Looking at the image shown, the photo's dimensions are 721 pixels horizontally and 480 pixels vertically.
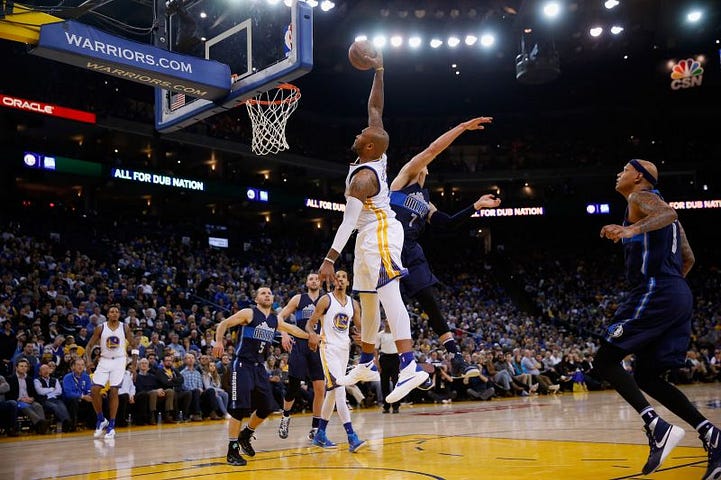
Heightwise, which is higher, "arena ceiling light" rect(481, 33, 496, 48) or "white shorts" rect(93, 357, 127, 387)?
"arena ceiling light" rect(481, 33, 496, 48)

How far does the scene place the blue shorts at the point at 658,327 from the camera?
4.85 m

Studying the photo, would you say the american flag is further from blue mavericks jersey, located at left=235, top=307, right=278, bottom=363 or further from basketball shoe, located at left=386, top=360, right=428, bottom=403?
basketball shoe, located at left=386, top=360, right=428, bottom=403

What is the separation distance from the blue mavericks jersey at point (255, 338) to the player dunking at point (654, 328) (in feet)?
11.7

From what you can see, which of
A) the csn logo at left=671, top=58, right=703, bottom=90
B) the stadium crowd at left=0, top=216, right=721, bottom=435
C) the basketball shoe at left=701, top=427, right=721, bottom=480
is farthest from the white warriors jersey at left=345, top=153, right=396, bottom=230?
the csn logo at left=671, top=58, right=703, bottom=90

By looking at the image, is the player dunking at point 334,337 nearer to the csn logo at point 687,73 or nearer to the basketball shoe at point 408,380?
the basketball shoe at point 408,380

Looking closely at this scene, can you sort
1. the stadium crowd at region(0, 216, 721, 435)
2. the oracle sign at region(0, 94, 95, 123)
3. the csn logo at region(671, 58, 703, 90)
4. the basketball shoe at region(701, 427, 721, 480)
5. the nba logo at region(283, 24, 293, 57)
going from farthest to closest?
the csn logo at region(671, 58, 703, 90)
the oracle sign at region(0, 94, 95, 123)
the stadium crowd at region(0, 216, 721, 435)
the nba logo at region(283, 24, 293, 57)
the basketball shoe at region(701, 427, 721, 480)

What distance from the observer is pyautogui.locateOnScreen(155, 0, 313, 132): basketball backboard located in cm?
730

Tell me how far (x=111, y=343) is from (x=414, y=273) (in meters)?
6.54

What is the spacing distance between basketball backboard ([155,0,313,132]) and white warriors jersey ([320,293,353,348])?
2.65m

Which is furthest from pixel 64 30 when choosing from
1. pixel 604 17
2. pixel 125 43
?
pixel 604 17

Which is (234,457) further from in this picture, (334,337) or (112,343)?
(112,343)

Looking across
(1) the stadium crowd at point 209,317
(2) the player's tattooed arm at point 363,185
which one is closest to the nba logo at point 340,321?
(1) the stadium crowd at point 209,317

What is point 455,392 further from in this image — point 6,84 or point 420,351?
point 6,84

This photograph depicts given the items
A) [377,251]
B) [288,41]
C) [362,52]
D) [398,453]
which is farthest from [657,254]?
[288,41]
